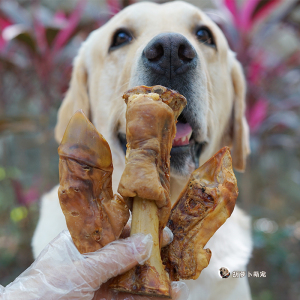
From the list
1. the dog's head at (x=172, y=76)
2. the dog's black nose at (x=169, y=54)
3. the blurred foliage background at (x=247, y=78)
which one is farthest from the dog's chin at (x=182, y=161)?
the blurred foliage background at (x=247, y=78)

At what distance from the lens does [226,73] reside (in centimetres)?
165

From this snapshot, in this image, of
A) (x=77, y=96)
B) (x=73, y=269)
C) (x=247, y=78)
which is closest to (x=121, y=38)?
(x=77, y=96)

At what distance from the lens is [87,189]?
0.71m

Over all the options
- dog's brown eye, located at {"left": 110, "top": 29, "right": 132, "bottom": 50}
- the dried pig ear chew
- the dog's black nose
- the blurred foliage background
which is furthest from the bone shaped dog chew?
the blurred foliage background

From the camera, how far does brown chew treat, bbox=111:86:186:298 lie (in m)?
0.68

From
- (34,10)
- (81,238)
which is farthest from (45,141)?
(81,238)

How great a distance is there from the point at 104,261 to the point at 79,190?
18 cm

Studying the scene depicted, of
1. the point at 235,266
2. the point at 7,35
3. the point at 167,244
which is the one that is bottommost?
the point at 235,266

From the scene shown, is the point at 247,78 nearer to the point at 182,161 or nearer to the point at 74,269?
the point at 182,161

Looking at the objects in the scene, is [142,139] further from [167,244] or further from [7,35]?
[7,35]

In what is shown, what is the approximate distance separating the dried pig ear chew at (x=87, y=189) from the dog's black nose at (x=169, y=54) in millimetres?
487

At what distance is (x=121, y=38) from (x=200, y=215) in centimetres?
104

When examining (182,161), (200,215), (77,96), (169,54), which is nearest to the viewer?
(200,215)

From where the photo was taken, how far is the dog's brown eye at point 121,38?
1483 mm
